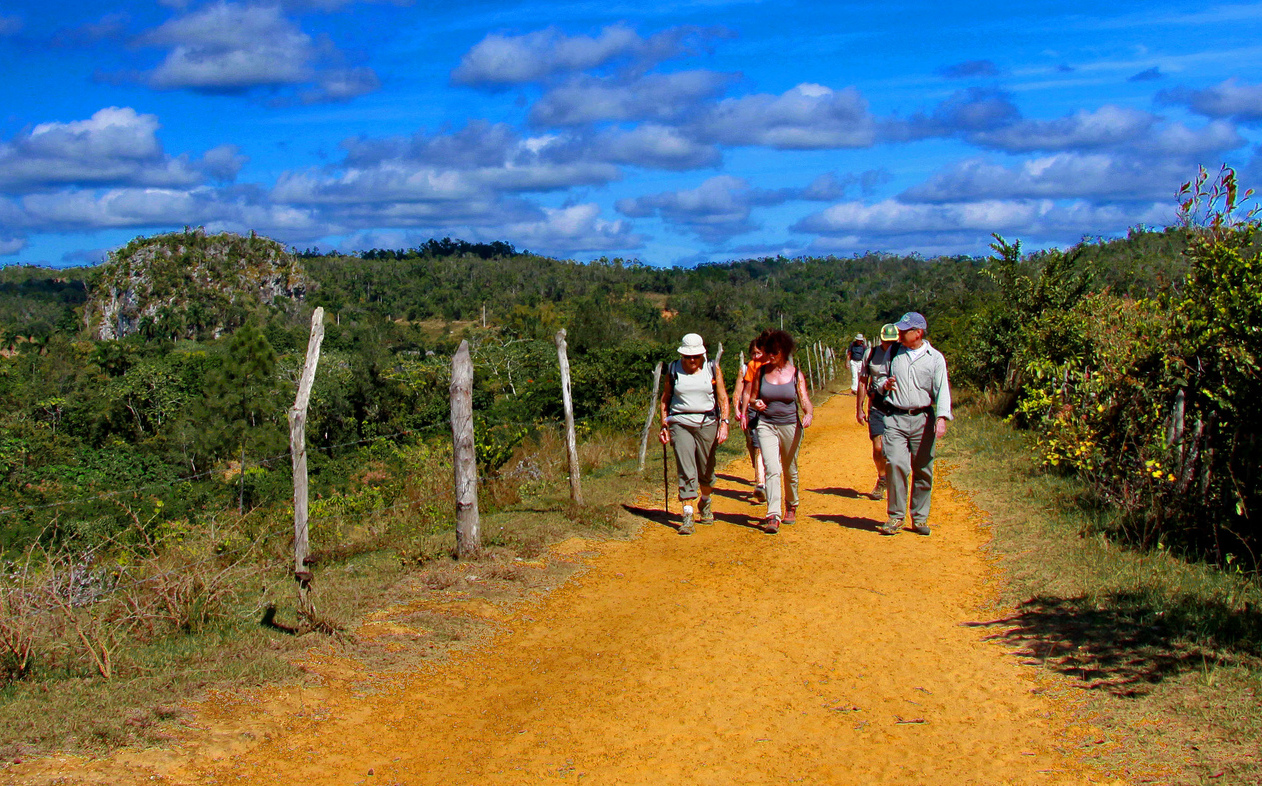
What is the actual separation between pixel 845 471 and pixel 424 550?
6239mm

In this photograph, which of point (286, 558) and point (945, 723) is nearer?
point (945, 723)

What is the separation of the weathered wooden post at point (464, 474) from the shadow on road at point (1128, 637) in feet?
12.0

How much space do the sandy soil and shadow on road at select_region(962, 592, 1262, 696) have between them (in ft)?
0.70

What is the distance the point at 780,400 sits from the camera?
816 cm

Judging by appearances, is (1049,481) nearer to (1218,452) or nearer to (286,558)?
(1218,452)

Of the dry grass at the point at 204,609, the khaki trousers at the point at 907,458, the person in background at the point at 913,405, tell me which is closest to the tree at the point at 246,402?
the dry grass at the point at 204,609

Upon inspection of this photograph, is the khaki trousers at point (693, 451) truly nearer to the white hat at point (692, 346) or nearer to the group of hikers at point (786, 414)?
the group of hikers at point (786, 414)

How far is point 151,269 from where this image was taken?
114 meters

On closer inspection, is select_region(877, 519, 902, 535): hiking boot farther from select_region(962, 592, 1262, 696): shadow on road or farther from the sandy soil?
select_region(962, 592, 1262, 696): shadow on road

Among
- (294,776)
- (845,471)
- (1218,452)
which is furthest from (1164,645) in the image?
(845,471)

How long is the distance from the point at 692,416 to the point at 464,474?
6.73 feet

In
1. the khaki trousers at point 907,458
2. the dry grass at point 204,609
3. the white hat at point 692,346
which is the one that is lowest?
the dry grass at point 204,609

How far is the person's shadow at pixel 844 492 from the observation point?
1027 cm

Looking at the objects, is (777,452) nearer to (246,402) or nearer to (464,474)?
(464,474)
